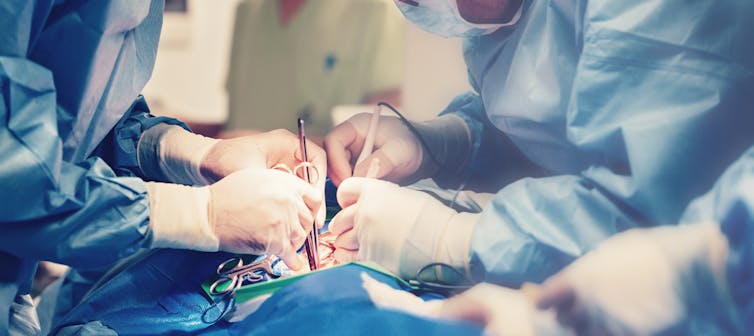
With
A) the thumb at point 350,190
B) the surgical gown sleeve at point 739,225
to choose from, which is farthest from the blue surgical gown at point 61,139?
the surgical gown sleeve at point 739,225

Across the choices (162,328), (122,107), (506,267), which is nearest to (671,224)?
(506,267)

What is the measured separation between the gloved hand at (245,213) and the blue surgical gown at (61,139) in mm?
63

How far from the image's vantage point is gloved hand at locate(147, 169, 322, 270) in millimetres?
959

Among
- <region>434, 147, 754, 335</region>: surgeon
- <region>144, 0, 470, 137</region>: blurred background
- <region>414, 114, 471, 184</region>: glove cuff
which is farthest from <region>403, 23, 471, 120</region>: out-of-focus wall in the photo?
<region>434, 147, 754, 335</region>: surgeon

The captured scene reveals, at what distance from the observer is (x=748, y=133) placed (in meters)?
0.81

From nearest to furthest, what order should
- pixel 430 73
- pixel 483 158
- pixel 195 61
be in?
pixel 430 73 < pixel 483 158 < pixel 195 61

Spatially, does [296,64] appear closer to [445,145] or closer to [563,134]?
[445,145]

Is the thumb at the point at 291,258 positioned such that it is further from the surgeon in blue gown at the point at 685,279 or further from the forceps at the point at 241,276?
the surgeon in blue gown at the point at 685,279

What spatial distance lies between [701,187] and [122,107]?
A: 0.91m

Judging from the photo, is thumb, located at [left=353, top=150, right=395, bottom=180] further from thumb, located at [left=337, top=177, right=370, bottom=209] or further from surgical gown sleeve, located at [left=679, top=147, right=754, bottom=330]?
surgical gown sleeve, located at [left=679, top=147, right=754, bottom=330]

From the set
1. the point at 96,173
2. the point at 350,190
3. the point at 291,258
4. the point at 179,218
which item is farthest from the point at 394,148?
the point at 96,173

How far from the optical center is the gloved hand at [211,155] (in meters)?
1.11

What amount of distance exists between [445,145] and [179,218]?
579 millimetres

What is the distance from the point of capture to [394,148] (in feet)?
3.88
